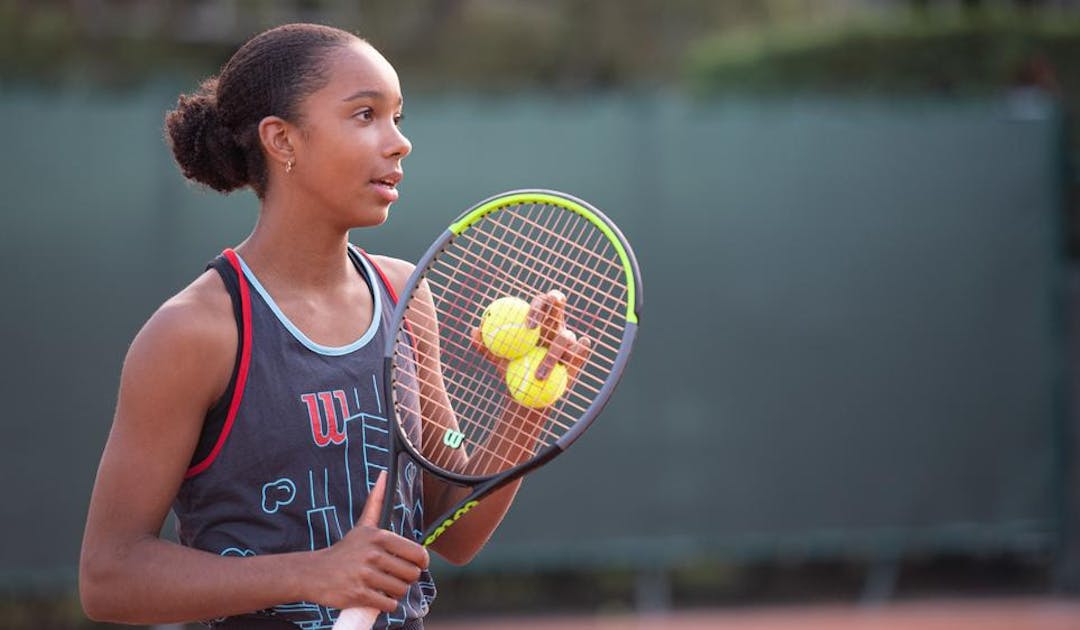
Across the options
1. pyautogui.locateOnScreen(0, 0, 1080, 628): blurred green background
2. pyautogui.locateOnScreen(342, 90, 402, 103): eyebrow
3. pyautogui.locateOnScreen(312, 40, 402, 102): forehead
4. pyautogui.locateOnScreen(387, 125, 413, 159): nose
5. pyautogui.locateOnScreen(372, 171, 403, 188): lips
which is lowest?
pyautogui.locateOnScreen(0, 0, 1080, 628): blurred green background

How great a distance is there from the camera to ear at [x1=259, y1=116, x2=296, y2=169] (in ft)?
7.93

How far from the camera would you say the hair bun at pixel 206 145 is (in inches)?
98.5

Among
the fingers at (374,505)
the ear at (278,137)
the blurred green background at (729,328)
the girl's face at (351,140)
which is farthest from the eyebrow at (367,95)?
the blurred green background at (729,328)

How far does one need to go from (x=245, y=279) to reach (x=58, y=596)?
4554mm

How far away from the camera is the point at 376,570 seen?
7.15 ft

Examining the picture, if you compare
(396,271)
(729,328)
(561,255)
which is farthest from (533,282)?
(396,271)

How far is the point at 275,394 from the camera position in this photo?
7.51 feet

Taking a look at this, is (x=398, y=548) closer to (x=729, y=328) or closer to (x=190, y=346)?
(x=190, y=346)

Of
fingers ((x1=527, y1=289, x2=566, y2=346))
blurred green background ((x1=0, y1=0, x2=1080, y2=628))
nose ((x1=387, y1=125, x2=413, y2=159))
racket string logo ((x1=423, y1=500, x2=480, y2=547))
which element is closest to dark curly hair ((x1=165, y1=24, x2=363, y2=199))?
nose ((x1=387, y1=125, x2=413, y2=159))

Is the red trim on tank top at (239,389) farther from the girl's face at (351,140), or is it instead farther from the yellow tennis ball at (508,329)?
the yellow tennis ball at (508,329)

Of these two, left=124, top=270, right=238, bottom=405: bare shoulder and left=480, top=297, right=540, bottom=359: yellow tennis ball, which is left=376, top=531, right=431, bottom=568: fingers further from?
left=480, top=297, right=540, bottom=359: yellow tennis ball

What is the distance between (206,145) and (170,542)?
679 millimetres

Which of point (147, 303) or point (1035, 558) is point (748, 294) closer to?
point (1035, 558)

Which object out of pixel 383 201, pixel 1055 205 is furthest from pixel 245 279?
pixel 1055 205
